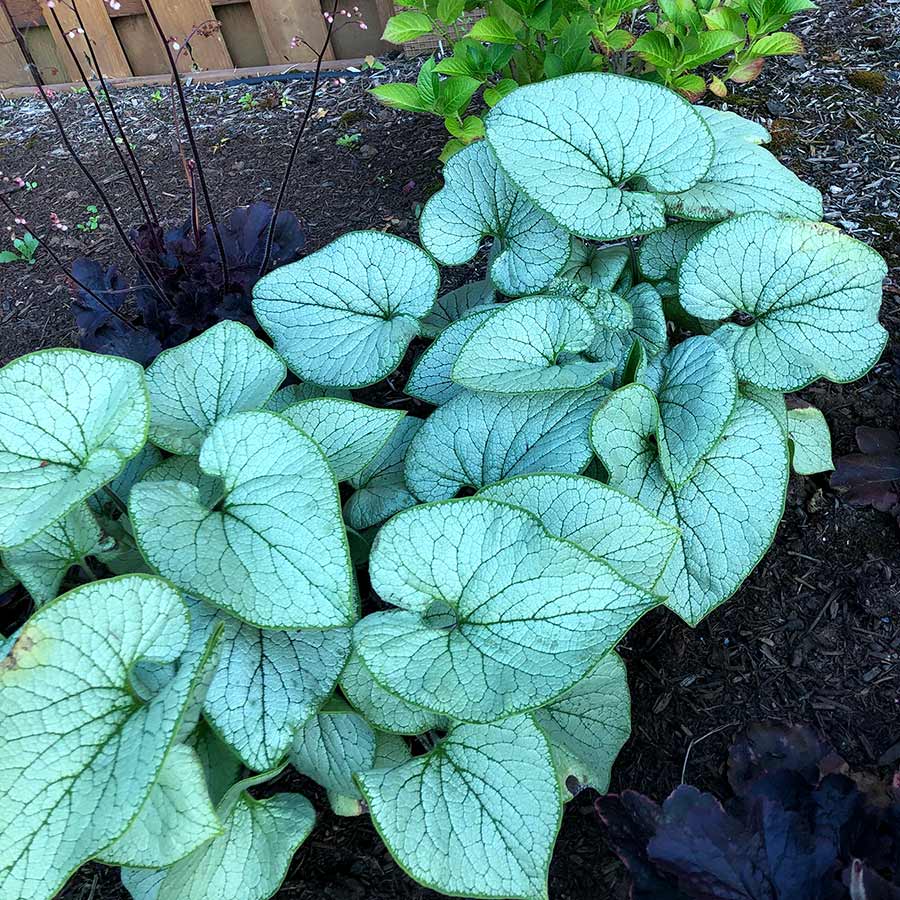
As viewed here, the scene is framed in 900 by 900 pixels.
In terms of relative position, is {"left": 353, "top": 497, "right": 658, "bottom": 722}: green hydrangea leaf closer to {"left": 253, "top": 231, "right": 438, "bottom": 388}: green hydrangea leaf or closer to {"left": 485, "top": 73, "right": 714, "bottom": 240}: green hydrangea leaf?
{"left": 253, "top": 231, "right": 438, "bottom": 388}: green hydrangea leaf

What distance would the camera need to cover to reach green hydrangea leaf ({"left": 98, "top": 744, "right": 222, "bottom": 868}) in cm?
96

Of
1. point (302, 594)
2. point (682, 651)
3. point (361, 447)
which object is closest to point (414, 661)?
point (302, 594)

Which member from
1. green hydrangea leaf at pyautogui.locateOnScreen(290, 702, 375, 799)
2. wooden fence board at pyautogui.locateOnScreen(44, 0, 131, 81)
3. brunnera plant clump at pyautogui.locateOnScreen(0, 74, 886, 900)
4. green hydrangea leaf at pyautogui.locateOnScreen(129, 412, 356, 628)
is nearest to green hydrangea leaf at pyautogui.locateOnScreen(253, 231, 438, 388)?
brunnera plant clump at pyautogui.locateOnScreen(0, 74, 886, 900)

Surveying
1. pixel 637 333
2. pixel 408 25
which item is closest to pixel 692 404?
pixel 637 333

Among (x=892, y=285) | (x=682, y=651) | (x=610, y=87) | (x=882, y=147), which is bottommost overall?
(x=682, y=651)

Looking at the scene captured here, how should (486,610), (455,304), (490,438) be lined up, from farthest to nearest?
(455,304)
(490,438)
(486,610)

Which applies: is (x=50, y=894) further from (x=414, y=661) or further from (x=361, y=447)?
(x=361, y=447)

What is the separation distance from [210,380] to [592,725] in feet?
2.90

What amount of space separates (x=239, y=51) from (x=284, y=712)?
287 cm

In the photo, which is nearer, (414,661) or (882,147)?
(414,661)

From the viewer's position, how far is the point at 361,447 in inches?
51.6

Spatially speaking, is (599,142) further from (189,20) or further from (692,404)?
(189,20)

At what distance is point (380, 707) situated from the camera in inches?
47.4

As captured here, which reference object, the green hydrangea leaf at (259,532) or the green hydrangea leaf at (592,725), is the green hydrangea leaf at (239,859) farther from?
the green hydrangea leaf at (592,725)
